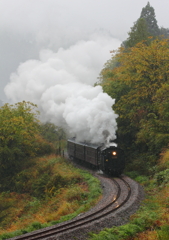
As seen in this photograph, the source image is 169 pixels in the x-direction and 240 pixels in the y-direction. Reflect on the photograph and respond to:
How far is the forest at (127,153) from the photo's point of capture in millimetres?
14266

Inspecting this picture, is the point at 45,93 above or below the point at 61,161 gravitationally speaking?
above

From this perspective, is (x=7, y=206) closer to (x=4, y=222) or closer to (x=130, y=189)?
(x=4, y=222)

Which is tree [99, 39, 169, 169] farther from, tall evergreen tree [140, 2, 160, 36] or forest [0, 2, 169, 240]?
tall evergreen tree [140, 2, 160, 36]

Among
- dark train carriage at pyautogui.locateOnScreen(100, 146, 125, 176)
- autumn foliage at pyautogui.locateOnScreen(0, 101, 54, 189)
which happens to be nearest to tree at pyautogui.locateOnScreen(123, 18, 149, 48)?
autumn foliage at pyautogui.locateOnScreen(0, 101, 54, 189)

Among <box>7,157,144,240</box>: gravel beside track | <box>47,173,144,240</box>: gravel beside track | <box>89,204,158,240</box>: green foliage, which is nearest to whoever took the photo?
<box>89,204,158,240</box>: green foliage

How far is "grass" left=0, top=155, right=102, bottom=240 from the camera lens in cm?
1264

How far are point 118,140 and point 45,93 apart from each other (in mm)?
11603

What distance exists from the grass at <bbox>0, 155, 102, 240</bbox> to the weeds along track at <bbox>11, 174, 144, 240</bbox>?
2.47 ft

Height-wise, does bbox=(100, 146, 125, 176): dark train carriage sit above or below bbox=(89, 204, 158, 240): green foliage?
above

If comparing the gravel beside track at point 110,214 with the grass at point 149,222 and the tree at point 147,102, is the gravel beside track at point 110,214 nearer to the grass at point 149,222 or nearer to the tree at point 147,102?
the grass at point 149,222

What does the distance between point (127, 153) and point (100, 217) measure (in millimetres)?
14815

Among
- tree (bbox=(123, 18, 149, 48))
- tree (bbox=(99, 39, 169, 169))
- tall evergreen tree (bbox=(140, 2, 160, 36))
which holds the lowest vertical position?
tree (bbox=(99, 39, 169, 169))

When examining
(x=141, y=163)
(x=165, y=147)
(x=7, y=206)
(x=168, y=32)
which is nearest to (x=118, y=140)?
(x=141, y=163)

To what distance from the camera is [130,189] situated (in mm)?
15742
